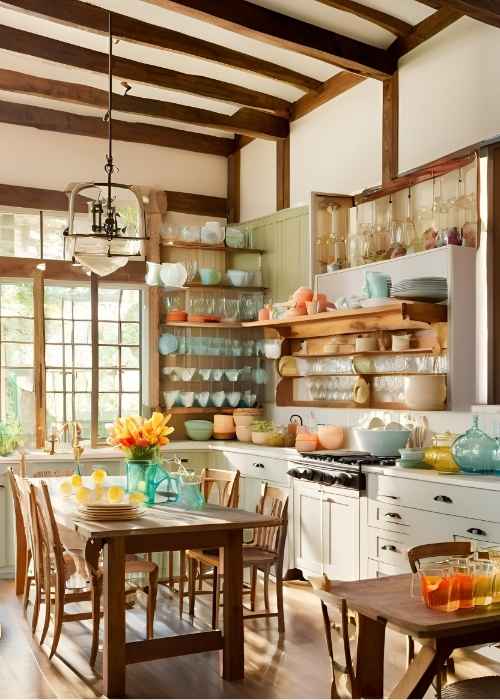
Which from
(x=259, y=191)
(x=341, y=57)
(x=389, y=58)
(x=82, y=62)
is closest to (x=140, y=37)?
(x=82, y=62)

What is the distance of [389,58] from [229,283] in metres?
2.70

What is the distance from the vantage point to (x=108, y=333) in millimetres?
8234

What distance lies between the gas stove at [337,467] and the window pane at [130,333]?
2477 mm

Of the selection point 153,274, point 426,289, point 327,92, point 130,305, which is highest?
point 327,92

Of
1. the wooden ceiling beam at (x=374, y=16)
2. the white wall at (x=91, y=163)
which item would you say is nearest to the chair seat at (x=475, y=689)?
the wooden ceiling beam at (x=374, y=16)

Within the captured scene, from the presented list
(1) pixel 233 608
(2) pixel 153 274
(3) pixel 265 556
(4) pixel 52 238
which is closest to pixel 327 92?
(2) pixel 153 274

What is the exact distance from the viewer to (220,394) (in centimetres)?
830

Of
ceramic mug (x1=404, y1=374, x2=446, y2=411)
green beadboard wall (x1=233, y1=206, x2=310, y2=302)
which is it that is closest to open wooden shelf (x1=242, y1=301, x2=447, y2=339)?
ceramic mug (x1=404, y1=374, x2=446, y2=411)

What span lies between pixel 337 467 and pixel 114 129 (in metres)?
4.21

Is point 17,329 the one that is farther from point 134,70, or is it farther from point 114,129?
point 134,70

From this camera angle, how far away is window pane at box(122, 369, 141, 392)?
829 centimetres

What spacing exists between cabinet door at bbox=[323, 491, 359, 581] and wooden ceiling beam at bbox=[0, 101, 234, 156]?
4194mm

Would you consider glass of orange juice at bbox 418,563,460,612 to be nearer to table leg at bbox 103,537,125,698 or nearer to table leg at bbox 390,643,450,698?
table leg at bbox 390,643,450,698

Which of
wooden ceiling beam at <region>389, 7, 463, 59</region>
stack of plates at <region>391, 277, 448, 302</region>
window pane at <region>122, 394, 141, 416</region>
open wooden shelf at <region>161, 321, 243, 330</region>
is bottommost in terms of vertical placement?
window pane at <region>122, 394, 141, 416</region>
